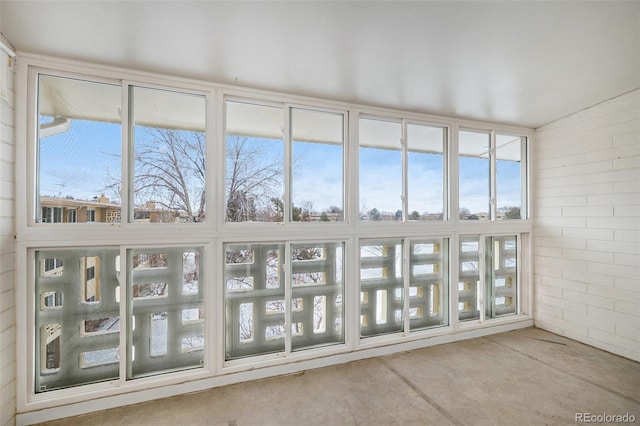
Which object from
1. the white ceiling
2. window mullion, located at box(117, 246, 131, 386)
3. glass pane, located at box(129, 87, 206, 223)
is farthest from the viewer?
glass pane, located at box(129, 87, 206, 223)

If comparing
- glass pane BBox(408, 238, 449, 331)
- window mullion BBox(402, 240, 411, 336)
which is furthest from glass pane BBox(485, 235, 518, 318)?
window mullion BBox(402, 240, 411, 336)

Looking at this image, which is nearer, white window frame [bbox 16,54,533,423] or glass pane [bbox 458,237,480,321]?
white window frame [bbox 16,54,533,423]

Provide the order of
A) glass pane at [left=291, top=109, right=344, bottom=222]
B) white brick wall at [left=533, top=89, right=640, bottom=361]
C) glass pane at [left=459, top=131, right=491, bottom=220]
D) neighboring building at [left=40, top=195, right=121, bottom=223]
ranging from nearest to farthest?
neighboring building at [left=40, top=195, right=121, bottom=223], glass pane at [left=291, top=109, right=344, bottom=222], white brick wall at [left=533, top=89, right=640, bottom=361], glass pane at [left=459, top=131, right=491, bottom=220]

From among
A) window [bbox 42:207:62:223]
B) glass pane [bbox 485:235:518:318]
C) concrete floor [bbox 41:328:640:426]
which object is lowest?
concrete floor [bbox 41:328:640:426]

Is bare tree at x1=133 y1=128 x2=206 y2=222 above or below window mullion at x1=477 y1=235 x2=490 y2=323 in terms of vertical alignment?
above

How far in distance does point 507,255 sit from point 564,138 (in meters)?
1.64

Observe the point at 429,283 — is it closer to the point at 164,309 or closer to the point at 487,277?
the point at 487,277

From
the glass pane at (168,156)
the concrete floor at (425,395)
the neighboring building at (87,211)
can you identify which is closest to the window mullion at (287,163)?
the glass pane at (168,156)

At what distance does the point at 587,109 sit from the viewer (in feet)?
11.1

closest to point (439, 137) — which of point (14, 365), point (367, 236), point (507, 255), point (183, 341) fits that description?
point (367, 236)

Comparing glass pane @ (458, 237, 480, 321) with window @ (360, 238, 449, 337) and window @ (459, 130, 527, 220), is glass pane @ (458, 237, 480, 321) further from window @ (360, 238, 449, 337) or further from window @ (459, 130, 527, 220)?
window @ (459, 130, 527, 220)

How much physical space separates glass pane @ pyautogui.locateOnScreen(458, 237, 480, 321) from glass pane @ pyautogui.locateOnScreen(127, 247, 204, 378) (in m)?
3.06

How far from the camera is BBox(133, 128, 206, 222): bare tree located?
246 centimetres

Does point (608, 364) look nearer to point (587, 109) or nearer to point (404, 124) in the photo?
point (587, 109)
